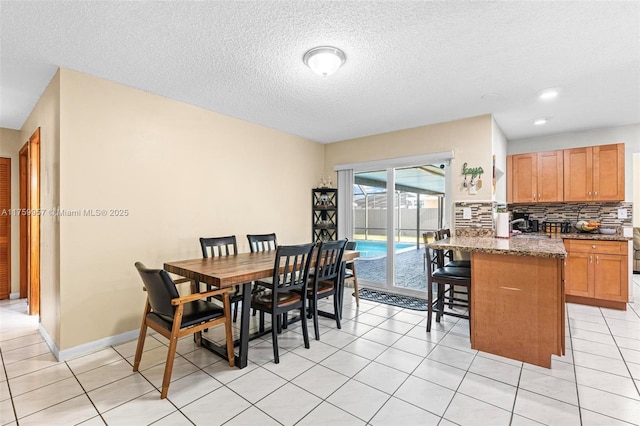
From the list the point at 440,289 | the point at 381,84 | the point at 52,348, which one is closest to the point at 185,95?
the point at 381,84

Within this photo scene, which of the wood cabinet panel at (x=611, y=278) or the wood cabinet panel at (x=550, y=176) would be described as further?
the wood cabinet panel at (x=550, y=176)

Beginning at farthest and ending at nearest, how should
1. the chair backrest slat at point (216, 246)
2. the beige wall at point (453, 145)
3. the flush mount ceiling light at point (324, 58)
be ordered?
the beige wall at point (453, 145)
the chair backrest slat at point (216, 246)
the flush mount ceiling light at point (324, 58)

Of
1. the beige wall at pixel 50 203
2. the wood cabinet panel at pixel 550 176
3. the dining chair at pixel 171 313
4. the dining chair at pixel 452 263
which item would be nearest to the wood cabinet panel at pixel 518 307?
the dining chair at pixel 452 263

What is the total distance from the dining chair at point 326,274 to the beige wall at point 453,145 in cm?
195

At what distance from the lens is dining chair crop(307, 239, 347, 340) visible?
2758 mm

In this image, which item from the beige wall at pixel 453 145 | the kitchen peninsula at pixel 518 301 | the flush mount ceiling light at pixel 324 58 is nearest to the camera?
the flush mount ceiling light at pixel 324 58

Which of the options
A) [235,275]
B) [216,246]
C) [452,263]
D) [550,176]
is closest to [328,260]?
[235,275]

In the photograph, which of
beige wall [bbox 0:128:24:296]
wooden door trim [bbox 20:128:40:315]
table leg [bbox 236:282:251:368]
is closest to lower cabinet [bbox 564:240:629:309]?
table leg [bbox 236:282:251:368]

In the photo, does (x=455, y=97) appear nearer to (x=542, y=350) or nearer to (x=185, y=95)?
(x=542, y=350)

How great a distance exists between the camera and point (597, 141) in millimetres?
4262

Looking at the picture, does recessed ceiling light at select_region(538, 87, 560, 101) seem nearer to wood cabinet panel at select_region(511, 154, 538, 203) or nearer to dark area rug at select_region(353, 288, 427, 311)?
wood cabinet panel at select_region(511, 154, 538, 203)

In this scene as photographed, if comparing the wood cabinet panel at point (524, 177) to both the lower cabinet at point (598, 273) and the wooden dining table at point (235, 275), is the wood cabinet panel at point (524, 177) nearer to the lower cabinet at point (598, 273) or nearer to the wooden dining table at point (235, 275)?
the lower cabinet at point (598, 273)

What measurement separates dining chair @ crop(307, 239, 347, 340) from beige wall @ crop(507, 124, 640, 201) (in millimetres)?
3844

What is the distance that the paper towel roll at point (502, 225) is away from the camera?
11.0 feet
